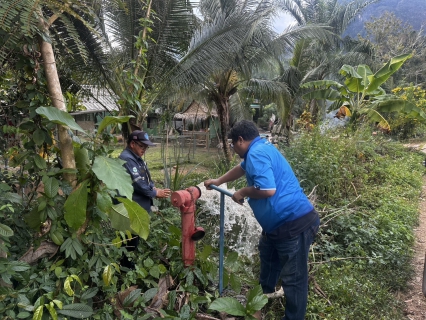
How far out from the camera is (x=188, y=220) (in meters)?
2.51

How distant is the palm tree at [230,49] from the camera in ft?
18.4

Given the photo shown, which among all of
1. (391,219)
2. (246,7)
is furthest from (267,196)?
(246,7)

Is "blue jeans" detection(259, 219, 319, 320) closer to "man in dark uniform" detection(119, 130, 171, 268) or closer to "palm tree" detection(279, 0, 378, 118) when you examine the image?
"man in dark uniform" detection(119, 130, 171, 268)

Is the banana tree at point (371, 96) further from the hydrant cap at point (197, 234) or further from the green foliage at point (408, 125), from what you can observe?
the hydrant cap at point (197, 234)

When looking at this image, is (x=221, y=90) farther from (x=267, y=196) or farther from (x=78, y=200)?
(x=78, y=200)

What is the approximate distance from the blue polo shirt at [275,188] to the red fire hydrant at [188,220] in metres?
0.44

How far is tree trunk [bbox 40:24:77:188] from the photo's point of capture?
1.94m

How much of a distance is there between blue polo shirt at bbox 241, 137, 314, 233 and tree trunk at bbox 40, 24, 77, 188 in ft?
3.79

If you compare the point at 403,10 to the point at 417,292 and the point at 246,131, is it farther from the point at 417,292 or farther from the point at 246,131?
the point at 246,131

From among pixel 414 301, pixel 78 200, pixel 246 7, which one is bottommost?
pixel 414 301

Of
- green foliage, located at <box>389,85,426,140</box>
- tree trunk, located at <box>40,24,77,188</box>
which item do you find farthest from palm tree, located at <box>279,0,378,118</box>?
tree trunk, located at <box>40,24,77,188</box>

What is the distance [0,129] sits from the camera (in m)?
2.34

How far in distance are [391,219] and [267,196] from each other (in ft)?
11.3

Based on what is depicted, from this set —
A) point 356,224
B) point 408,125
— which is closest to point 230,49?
point 356,224
